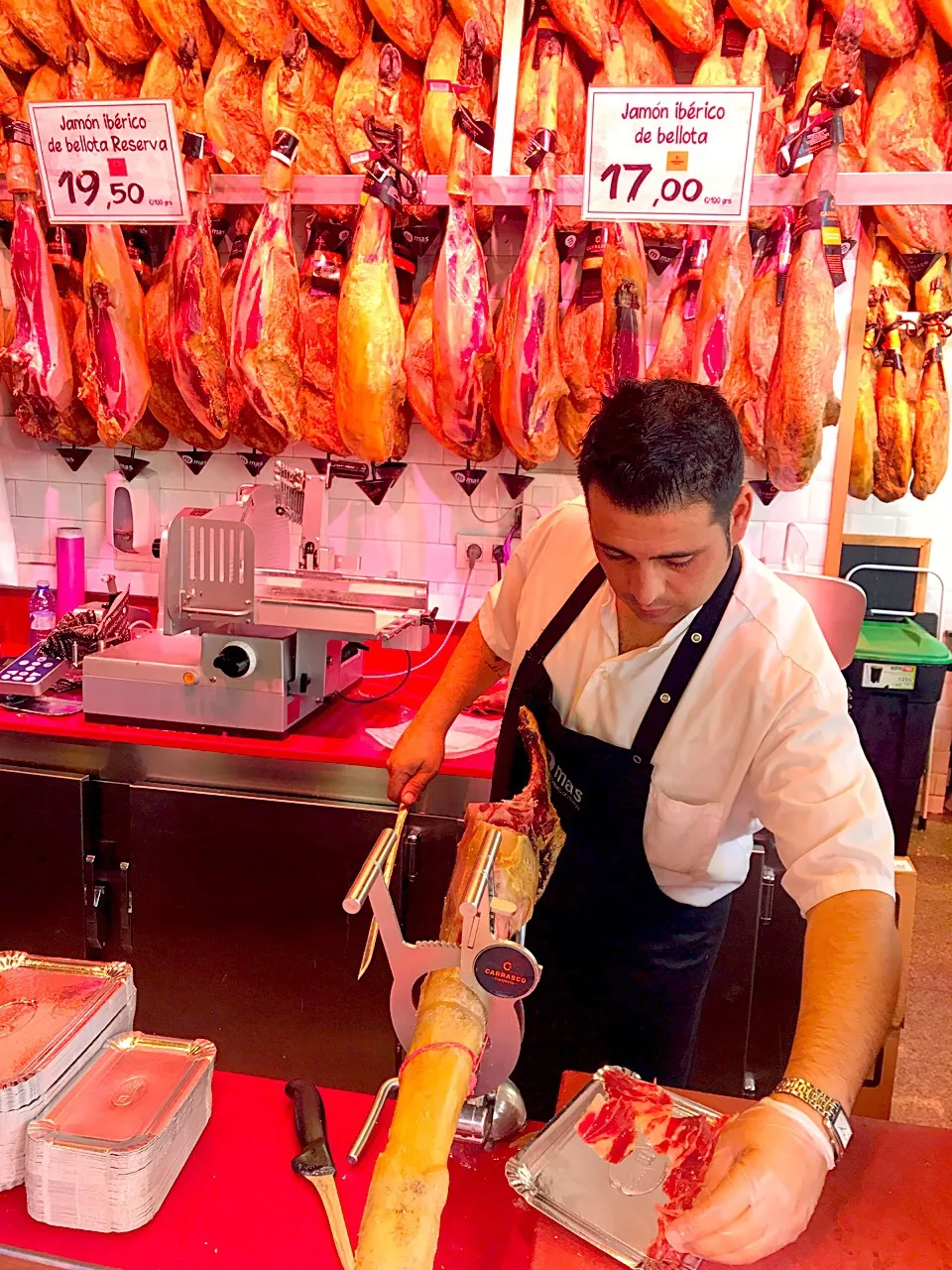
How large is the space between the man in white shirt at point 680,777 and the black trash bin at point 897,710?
2012 mm

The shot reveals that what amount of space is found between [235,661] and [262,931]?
0.80 m

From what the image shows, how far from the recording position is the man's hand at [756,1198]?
3.37 ft

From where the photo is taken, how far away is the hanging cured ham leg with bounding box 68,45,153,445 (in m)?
3.47

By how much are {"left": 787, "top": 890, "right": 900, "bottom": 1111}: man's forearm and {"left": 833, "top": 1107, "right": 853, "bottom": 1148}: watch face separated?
2 cm

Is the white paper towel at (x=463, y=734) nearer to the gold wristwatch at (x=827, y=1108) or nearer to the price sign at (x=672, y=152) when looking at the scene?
the price sign at (x=672, y=152)

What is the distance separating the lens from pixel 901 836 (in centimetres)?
369

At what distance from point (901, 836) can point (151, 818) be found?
2642mm

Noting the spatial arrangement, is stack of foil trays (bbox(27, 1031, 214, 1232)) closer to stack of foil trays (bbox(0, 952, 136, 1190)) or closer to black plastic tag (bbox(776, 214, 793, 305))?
stack of foil trays (bbox(0, 952, 136, 1190))

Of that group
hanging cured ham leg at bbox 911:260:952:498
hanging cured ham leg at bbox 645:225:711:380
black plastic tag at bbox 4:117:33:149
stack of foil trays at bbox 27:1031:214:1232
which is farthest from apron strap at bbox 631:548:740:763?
black plastic tag at bbox 4:117:33:149

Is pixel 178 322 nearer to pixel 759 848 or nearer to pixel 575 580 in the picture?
pixel 575 580

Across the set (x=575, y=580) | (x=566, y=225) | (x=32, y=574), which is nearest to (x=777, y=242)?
(x=566, y=225)

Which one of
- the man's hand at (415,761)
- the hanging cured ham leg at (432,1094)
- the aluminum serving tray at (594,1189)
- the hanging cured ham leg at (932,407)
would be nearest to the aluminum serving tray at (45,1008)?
the hanging cured ham leg at (432,1094)

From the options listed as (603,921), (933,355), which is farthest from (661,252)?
(603,921)

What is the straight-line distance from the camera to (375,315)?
3.32 m
